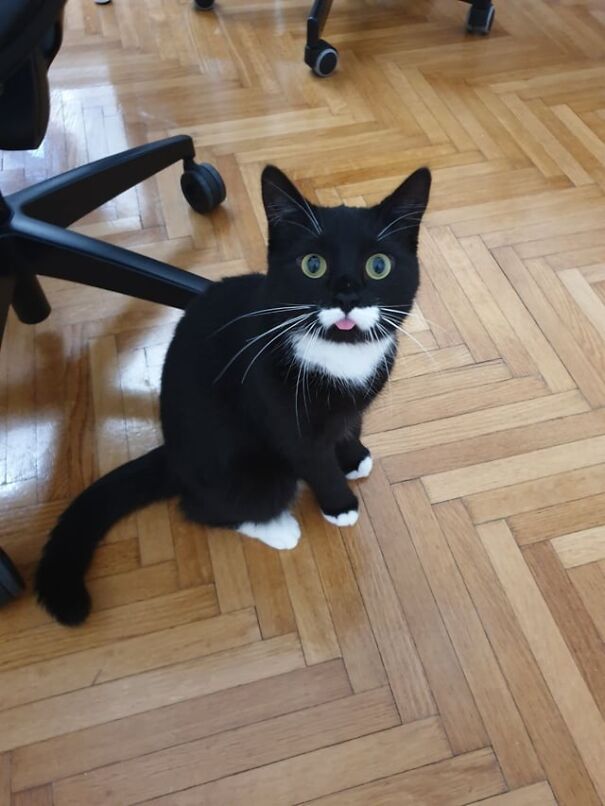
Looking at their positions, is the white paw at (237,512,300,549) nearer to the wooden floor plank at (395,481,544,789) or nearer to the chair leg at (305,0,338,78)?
the wooden floor plank at (395,481,544,789)

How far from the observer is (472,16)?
1.92 metres

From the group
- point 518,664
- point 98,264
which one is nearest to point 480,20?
point 98,264

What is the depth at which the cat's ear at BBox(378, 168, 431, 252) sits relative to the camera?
67cm

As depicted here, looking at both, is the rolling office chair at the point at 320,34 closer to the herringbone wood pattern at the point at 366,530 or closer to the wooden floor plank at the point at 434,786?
the herringbone wood pattern at the point at 366,530

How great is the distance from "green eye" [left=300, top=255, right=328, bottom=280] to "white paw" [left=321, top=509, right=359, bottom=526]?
42cm

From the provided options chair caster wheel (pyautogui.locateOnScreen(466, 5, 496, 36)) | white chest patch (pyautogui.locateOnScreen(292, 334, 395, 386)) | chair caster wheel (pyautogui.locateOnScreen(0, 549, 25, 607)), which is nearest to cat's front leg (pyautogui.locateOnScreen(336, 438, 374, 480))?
white chest patch (pyautogui.locateOnScreen(292, 334, 395, 386))

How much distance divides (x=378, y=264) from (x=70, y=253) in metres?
0.63

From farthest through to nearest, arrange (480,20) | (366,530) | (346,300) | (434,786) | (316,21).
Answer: (480,20), (316,21), (366,530), (434,786), (346,300)

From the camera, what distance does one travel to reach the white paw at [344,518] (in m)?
0.95

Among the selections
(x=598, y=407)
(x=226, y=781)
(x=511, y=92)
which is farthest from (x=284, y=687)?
(x=511, y=92)

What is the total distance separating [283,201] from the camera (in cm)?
68

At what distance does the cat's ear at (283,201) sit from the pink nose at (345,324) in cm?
11

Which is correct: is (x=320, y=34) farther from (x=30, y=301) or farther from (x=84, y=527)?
(x=84, y=527)

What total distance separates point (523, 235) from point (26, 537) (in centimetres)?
119
